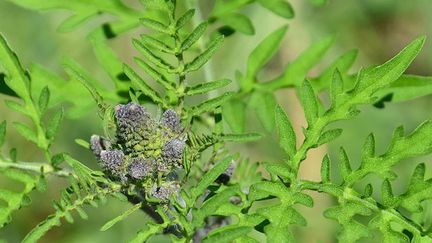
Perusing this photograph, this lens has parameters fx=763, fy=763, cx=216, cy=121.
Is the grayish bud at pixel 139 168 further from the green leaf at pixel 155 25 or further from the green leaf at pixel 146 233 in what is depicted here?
the green leaf at pixel 155 25

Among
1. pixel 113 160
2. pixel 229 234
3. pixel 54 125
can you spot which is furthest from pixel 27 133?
pixel 229 234

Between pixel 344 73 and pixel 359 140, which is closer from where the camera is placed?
pixel 344 73

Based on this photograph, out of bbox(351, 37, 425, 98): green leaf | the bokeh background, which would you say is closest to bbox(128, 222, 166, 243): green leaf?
bbox(351, 37, 425, 98): green leaf

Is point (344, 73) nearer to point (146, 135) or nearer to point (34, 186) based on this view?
point (146, 135)

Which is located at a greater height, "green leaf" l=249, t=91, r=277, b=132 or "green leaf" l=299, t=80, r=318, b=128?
"green leaf" l=299, t=80, r=318, b=128

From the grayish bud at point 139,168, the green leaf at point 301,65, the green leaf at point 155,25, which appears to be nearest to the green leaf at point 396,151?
the grayish bud at point 139,168

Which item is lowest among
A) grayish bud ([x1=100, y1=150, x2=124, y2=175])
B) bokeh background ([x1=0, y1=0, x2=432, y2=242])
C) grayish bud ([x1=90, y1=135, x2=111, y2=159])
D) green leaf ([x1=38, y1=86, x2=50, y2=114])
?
bokeh background ([x1=0, y1=0, x2=432, y2=242])

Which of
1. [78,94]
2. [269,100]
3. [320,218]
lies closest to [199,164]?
[269,100]

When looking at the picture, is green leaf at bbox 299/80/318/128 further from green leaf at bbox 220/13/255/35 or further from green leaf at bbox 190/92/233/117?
green leaf at bbox 220/13/255/35
